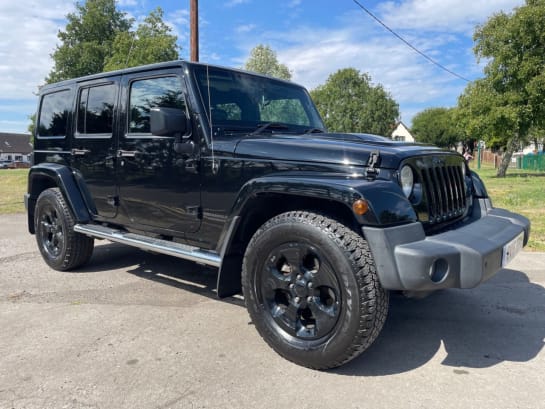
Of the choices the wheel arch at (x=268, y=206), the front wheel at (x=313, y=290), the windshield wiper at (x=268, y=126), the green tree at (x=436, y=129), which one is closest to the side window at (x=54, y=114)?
the windshield wiper at (x=268, y=126)

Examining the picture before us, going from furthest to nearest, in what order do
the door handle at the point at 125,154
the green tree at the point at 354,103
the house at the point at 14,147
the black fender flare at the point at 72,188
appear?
→ the house at the point at 14,147 → the green tree at the point at 354,103 → the black fender flare at the point at 72,188 → the door handle at the point at 125,154

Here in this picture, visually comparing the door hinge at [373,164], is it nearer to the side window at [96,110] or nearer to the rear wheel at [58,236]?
the side window at [96,110]

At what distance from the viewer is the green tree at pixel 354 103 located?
2218 inches

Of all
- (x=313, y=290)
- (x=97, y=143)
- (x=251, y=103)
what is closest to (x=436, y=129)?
(x=251, y=103)

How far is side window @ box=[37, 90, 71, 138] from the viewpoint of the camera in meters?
4.92

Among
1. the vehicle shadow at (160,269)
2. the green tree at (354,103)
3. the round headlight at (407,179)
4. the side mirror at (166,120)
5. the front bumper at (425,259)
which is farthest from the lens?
the green tree at (354,103)

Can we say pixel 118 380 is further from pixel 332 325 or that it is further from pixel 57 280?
pixel 57 280

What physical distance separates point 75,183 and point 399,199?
3.53m

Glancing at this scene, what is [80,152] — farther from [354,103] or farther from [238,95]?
[354,103]

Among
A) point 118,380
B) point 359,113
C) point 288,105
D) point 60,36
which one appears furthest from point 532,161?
point 60,36

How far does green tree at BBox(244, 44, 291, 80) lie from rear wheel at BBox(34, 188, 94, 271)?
132 ft

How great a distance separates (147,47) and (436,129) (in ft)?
171

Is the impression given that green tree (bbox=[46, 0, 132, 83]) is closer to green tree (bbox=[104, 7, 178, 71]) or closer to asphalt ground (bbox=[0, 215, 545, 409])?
green tree (bbox=[104, 7, 178, 71])

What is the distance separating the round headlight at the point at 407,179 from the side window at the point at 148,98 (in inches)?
70.7
